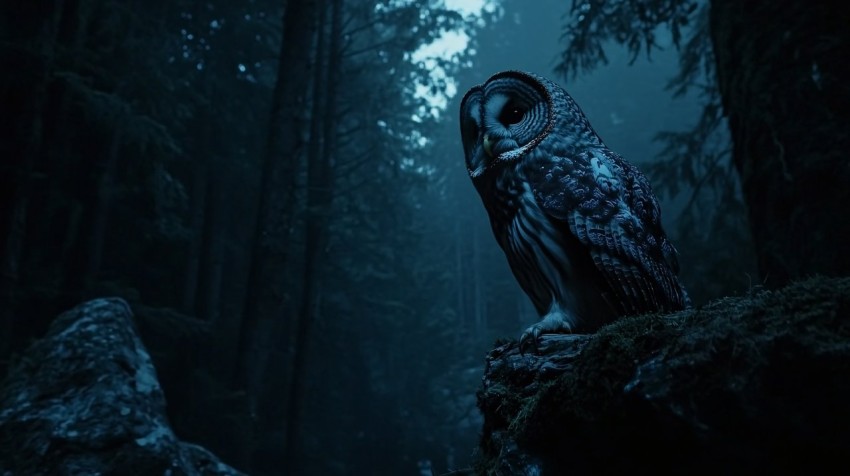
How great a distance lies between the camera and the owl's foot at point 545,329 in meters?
2.28

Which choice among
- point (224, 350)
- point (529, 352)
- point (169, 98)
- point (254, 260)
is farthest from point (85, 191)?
point (529, 352)

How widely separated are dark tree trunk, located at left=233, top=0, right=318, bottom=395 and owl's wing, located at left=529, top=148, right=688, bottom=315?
217 inches

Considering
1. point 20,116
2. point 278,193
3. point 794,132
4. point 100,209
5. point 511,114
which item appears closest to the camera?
point 511,114

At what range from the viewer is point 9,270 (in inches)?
202

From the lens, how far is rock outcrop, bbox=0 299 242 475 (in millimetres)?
3998

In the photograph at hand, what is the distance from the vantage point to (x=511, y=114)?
9.76 feet

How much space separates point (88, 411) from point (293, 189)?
4.25m

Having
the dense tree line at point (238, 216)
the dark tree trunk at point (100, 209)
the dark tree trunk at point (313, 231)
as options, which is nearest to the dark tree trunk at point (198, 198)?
the dense tree line at point (238, 216)

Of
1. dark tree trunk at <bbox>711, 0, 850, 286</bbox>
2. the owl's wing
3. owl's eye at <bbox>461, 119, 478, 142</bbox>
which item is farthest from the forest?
Result: owl's eye at <bbox>461, 119, 478, 142</bbox>

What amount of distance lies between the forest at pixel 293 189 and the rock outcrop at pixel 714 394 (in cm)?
71

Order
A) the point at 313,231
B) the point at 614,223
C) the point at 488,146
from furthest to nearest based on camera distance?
the point at 313,231, the point at 488,146, the point at 614,223

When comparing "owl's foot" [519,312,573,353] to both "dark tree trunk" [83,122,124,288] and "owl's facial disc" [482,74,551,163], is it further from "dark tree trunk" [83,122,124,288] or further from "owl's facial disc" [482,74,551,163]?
"dark tree trunk" [83,122,124,288]

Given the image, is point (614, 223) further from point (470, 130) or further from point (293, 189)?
point (293, 189)

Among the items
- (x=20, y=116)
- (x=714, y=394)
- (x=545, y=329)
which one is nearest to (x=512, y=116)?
(x=545, y=329)
